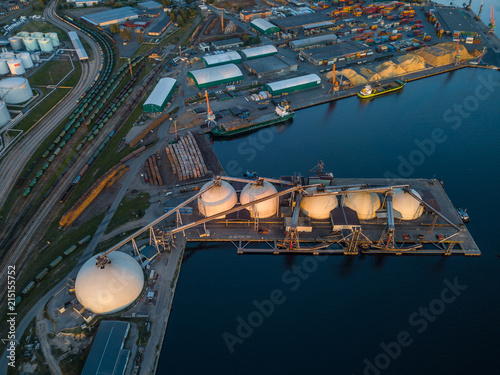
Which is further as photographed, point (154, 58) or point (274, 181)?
point (154, 58)

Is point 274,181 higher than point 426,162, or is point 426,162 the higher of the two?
point 274,181

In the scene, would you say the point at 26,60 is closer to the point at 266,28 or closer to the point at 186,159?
the point at 186,159

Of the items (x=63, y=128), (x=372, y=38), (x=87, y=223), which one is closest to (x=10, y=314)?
(x=87, y=223)

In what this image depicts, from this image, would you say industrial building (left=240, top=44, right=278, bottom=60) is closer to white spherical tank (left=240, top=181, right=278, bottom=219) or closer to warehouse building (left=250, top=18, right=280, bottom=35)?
warehouse building (left=250, top=18, right=280, bottom=35)

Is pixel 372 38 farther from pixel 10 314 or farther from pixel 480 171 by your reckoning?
pixel 10 314

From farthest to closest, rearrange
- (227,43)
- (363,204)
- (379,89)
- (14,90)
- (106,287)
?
(227,43) → (379,89) → (14,90) → (363,204) → (106,287)

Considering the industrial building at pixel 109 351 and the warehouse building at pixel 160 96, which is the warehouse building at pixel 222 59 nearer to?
the warehouse building at pixel 160 96

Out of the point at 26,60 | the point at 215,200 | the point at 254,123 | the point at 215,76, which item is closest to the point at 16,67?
the point at 26,60
